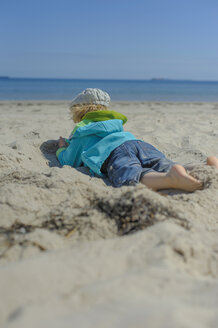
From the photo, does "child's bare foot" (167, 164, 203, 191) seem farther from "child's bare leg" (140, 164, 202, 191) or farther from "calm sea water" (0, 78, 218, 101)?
"calm sea water" (0, 78, 218, 101)

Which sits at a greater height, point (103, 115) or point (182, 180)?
point (103, 115)

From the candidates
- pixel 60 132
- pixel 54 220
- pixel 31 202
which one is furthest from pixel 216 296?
pixel 60 132

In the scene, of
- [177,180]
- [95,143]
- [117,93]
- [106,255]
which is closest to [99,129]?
[95,143]

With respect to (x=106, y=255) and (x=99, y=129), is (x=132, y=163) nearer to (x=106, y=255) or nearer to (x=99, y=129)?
(x=99, y=129)

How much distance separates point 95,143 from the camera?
3098 mm

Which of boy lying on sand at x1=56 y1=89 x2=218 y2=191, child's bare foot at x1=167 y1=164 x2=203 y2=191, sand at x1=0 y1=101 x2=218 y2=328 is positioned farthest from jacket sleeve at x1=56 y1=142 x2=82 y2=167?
child's bare foot at x1=167 y1=164 x2=203 y2=191

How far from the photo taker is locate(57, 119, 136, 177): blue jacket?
9.46 feet

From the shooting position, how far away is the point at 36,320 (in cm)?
95

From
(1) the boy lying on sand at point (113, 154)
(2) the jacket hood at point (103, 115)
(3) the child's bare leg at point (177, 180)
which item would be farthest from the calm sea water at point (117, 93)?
(3) the child's bare leg at point (177, 180)

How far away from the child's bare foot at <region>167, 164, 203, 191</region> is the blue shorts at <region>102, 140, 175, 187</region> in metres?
0.31

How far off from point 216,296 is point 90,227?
70 centimetres

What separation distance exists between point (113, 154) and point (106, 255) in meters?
1.60

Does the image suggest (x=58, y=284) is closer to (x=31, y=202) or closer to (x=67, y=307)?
(x=67, y=307)

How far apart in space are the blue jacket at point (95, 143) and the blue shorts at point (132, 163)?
79mm
